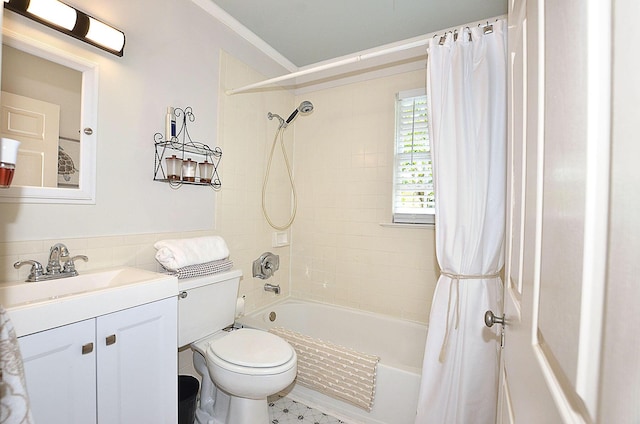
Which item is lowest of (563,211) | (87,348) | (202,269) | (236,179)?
(87,348)

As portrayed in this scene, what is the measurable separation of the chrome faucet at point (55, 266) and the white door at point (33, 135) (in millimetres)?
288

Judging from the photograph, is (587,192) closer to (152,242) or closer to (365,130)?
(152,242)

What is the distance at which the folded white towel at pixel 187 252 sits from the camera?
4.99 ft

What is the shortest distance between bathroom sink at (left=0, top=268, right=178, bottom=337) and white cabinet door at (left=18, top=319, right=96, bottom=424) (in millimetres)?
38

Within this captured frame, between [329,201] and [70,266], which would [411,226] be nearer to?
[329,201]

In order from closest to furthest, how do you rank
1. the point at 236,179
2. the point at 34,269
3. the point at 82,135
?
the point at 34,269
the point at 82,135
the point at 236,179

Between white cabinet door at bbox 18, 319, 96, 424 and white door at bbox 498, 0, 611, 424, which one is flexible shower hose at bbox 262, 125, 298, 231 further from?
white door at bbox 498, 0, 611, 424

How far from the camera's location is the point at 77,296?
99 cm

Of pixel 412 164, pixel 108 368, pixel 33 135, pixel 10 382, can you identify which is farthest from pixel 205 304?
pixel 412 164

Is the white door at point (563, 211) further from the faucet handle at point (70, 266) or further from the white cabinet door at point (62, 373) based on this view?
the faucet handle at point (70, 266)

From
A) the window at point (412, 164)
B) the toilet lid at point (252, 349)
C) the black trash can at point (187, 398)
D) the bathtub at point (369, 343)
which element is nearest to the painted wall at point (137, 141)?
the toilet lid at point (252, 349)

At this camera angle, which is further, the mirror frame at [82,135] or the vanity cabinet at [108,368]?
the mirror frame at [82,135]

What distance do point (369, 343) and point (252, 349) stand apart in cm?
121

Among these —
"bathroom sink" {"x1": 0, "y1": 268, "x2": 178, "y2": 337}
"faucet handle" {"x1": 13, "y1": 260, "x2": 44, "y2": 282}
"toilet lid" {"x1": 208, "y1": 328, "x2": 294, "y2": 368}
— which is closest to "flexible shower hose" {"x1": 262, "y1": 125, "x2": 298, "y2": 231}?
"toilet lid" {"x1": 208, "y1": 328, "x2": 294, "y2": 368}
